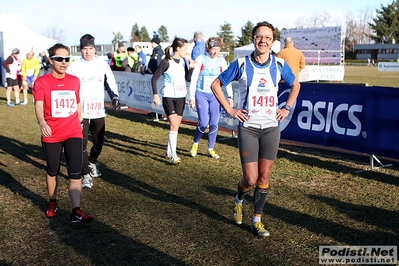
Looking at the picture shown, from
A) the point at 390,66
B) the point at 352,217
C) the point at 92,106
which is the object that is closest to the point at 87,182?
the point at 92,106

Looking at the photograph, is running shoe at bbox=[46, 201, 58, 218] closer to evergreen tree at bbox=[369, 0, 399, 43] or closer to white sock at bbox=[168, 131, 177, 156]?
white sock at bbox=[168, 131, 177, 156]

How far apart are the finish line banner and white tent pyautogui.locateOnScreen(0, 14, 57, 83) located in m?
25.7

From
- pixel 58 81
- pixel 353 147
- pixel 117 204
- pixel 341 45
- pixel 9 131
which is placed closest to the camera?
pixel 58 81

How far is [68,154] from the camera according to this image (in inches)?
204

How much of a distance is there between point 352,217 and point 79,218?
3.19 metres

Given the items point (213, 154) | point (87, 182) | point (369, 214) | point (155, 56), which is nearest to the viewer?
point (369, 214)

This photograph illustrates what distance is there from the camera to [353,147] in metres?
7.96

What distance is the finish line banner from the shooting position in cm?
741

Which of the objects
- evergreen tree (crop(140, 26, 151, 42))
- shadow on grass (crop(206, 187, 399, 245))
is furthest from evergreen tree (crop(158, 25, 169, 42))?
shadow on grass (crop(206, 187, 399, 245))

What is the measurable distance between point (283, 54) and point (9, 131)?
25.1 feet

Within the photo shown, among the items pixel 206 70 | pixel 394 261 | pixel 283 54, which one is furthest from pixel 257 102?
pixel 283 54

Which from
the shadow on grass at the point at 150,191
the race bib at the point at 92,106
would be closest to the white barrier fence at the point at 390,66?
the shadow on grass at the point at 150,191

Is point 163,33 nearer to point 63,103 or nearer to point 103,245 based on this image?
point 63,103

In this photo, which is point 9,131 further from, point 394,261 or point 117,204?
point 394,261
